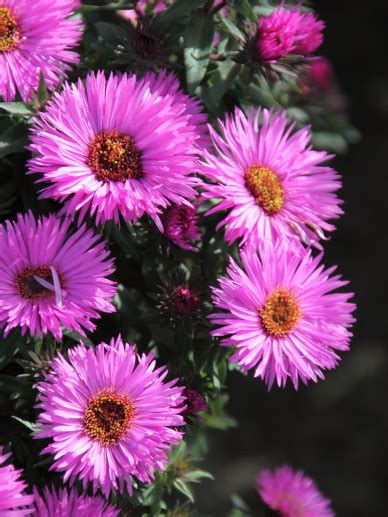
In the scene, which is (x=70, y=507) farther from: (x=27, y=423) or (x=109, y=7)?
(x=109, y=7)

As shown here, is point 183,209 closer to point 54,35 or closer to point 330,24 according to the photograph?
point 54,35

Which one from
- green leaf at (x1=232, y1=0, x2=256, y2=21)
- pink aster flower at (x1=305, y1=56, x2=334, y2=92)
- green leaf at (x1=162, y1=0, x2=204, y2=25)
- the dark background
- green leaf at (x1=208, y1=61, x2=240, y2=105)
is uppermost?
pink aster flower at (x1=305, y1=56, x2=334, y2=92)

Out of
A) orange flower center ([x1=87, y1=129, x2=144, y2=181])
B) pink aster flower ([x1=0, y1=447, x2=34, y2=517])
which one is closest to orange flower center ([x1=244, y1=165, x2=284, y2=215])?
orange flower center ([x1=87, y1=129, x2=144, y2=181])

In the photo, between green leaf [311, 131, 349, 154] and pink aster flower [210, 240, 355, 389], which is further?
green leaf [311, 131, 349, 154]

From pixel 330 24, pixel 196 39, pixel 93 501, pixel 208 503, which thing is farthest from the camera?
pixel 330 24

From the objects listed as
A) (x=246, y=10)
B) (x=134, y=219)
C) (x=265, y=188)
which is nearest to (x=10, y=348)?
(x=134, y=219)

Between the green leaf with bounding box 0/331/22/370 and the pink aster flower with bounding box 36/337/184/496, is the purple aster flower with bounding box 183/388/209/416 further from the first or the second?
the green leaf with bounding box 0/331/22/370

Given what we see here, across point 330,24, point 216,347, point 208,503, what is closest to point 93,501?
point 216,347
